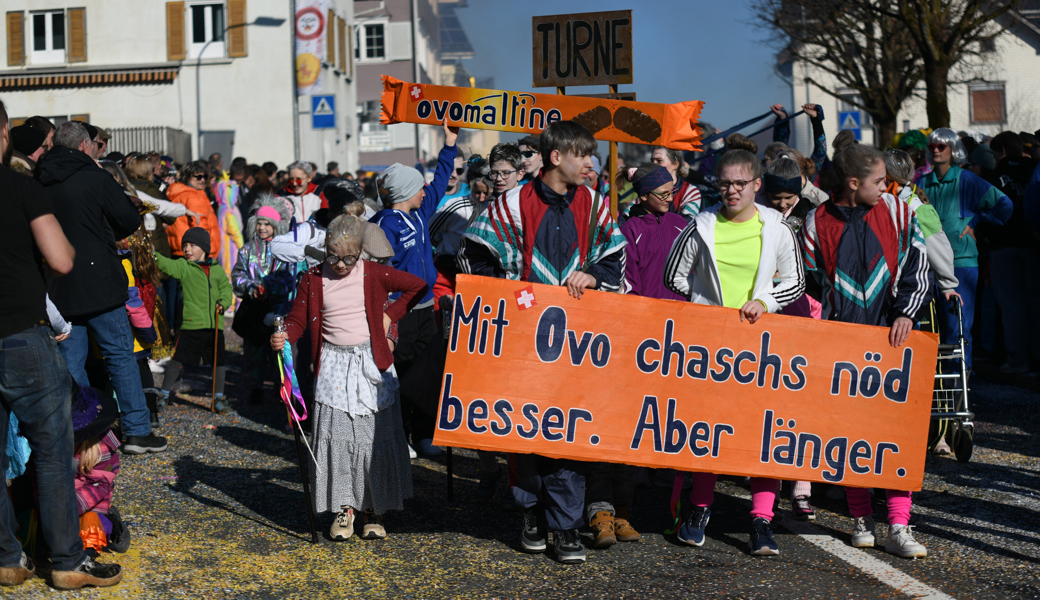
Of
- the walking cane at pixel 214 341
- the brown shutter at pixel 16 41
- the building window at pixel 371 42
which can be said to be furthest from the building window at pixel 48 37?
the walking cane at pixel 214 341

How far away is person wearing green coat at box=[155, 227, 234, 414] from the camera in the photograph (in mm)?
9219

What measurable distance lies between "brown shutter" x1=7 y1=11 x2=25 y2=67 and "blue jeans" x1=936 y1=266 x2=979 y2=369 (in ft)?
107

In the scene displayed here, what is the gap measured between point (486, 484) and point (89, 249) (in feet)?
9.32

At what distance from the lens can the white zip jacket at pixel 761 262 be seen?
17.4 feet

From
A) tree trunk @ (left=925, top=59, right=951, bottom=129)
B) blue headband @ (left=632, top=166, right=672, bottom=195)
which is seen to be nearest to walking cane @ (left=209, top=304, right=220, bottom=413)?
blue headband @ (left=632, top=166, right=672, bottom=195)

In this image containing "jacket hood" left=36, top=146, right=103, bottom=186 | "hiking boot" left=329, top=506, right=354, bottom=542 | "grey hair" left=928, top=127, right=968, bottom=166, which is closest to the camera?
"hiking boot" left=329, top=506, right=354, bottom=542

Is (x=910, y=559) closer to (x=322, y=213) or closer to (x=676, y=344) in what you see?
(x=676, y=344)

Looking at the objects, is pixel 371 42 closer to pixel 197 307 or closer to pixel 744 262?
pixel 197 307

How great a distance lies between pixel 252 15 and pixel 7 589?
102 ft

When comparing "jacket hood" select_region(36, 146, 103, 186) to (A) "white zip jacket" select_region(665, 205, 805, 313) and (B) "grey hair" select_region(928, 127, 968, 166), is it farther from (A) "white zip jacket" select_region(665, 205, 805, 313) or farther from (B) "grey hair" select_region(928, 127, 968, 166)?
(B) "grey hair" select_region(928, 127, 968, 166)

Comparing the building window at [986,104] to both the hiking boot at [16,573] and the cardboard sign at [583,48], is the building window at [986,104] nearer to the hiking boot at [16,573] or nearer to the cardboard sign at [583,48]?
the cardboard sign at [583,48]

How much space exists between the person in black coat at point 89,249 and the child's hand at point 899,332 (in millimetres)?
4610

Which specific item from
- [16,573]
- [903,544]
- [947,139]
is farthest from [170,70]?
[903,544]

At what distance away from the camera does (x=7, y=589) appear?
4496mm
